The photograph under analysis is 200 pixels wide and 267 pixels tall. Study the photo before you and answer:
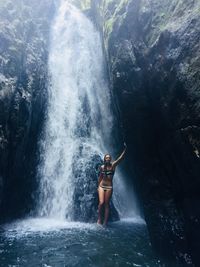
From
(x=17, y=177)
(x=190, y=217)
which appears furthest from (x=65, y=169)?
(x=190, y=217)

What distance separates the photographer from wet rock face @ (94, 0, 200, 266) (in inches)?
293

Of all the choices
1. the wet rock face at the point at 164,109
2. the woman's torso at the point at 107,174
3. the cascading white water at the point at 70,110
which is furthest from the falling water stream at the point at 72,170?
the woman's torso at the point at 107,174

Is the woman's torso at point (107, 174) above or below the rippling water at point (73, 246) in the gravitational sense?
above

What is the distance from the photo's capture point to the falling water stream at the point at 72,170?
8.05 m

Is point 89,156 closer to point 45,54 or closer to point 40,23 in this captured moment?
point 45,54

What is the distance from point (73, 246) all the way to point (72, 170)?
7.41 metres

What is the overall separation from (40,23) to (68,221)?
43.1 feet

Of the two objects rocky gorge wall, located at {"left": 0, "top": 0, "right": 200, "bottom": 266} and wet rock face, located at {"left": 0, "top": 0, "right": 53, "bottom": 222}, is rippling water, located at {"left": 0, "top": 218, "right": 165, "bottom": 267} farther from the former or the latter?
wet rock face, located at {"left": 0, "top": 0, "right": 53, "bottom": 222}

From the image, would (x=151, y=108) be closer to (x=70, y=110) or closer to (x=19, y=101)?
(x=19, y=101)

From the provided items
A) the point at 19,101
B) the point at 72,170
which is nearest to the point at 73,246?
the point at 19,101

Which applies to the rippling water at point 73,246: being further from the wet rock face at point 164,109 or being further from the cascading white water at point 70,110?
the cascading white water at point 70,110

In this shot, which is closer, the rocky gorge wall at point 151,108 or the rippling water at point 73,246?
the rippling water at point 73,246

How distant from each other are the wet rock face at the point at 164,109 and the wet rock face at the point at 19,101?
15.0 feet

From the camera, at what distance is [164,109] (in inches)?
334
